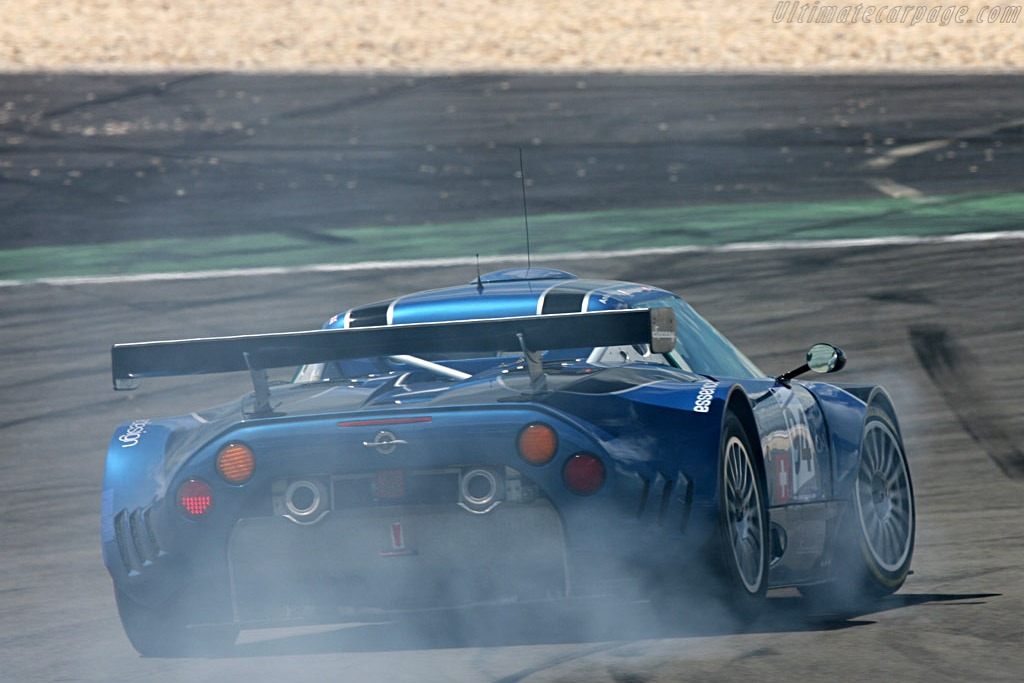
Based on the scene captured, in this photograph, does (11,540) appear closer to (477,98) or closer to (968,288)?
(968,288)

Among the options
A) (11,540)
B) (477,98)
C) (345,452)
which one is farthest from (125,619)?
(477,98)

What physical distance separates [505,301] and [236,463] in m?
1.59

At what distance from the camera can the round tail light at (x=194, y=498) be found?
488 cm

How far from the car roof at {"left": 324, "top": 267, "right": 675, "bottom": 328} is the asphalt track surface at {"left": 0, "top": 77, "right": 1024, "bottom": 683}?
1161 mm

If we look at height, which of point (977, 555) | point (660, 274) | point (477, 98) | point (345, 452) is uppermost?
point (477, 98)

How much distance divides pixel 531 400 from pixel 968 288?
30.2ft

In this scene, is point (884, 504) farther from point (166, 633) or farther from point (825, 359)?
point (166, 633)

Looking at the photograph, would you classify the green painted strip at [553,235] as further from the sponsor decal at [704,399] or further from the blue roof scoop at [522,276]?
the sponsor decal at [704,399]

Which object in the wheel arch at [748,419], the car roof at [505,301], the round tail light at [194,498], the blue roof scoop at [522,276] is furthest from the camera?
the blue roof scoop at [522,276]

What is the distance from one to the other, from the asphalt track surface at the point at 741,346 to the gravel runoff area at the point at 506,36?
503cm

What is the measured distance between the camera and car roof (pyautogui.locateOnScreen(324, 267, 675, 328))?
6.12 meters

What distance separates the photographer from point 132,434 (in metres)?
5.46

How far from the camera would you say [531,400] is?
4875 mm

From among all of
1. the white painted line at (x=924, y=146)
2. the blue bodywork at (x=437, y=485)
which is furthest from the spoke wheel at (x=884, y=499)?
the white painted line at (x=924, y=146)
